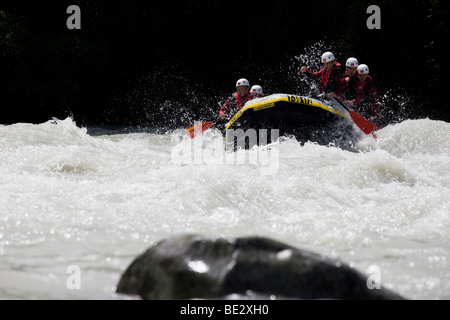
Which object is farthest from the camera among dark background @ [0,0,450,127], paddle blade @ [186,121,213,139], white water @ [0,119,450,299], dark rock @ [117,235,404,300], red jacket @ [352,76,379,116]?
dark background @ [0,0,450,127]

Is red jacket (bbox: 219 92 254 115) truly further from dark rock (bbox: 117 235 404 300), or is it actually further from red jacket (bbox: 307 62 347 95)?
dark rock (bbox: 117 235 404 300)

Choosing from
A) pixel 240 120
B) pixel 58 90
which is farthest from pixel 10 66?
pixel 240 120

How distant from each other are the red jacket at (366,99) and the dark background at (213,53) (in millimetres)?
6370

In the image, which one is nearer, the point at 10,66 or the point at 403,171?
the point at 403,171

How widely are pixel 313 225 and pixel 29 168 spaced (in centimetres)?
315

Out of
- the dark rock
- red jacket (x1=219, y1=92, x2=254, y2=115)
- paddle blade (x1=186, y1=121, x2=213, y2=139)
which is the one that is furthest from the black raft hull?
the dark rock

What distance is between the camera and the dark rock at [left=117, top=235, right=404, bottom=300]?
8.07 ft

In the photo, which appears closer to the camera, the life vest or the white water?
the white water

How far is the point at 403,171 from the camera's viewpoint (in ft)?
18.8

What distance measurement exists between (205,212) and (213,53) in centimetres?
1293

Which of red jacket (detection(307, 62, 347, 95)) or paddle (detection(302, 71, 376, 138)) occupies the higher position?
red jacket (detection(307, 62, 347, 95))

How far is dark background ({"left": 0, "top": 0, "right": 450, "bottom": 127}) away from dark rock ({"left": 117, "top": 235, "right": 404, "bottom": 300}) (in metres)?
11.5

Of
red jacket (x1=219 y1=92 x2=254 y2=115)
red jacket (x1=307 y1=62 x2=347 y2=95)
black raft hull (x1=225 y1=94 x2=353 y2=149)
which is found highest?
red jacket (x1=307 y1=62 x2=347 y2=95)

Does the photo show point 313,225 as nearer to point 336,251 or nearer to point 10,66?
point 336,251
